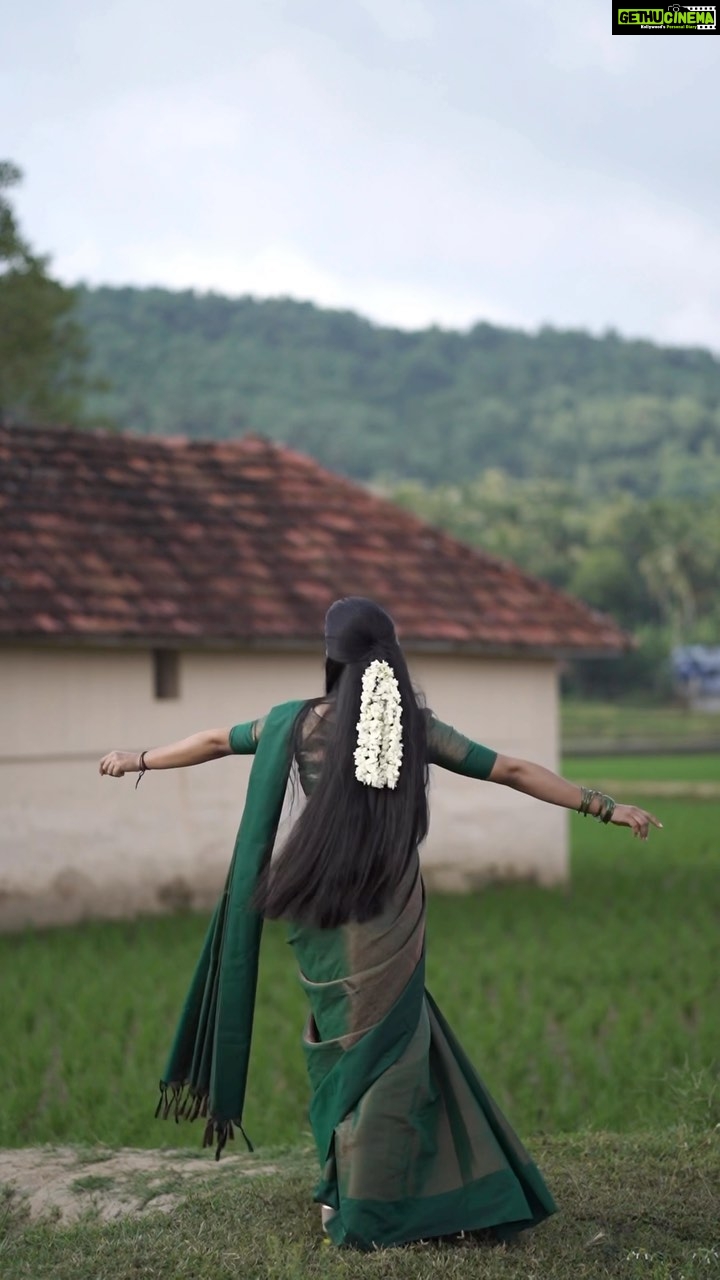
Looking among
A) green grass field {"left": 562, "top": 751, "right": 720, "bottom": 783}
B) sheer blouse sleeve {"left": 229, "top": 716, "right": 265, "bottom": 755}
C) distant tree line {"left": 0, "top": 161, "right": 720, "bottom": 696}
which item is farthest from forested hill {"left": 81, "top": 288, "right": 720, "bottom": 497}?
sheer blouse sleeve {"left": 229, "top": 716, "right": 265, "bottom": 755}

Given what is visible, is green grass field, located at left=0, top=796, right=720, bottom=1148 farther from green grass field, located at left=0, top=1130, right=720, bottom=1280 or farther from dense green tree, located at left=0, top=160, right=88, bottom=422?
dense green tree, located at left=0, top=160, right=88, bottom=422

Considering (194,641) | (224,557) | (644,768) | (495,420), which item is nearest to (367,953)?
(194,641)

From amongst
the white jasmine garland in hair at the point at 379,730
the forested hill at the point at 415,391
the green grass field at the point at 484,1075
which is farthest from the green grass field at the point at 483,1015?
the forested hill at the point at 415,391

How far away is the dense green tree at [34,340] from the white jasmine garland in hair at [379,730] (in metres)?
21.9

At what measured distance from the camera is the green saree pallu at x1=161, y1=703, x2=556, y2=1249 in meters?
4.69

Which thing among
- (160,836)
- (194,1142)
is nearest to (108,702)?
(160,836)

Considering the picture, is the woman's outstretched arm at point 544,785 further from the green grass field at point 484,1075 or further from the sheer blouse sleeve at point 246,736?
the green grass field at point 484,1075

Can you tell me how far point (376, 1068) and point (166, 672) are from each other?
10.6 m

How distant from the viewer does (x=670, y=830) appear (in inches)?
915

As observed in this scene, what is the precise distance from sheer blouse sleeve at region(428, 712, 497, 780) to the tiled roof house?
29.7ft

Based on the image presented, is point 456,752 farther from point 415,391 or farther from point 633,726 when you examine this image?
point 415,391

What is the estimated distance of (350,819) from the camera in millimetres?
4777

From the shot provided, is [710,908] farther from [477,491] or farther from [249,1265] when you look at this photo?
[477,491]

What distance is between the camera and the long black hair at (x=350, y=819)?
4.75 metres
